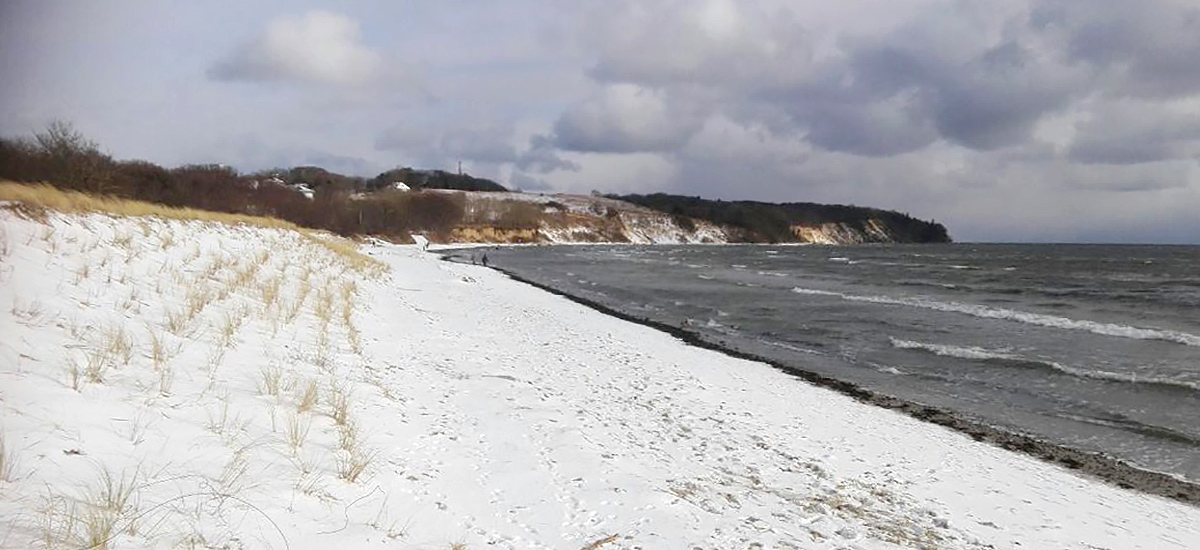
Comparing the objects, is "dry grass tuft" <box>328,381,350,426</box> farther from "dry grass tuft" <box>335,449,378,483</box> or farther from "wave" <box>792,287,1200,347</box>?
"wave" <box>792,287,1200,347</box>

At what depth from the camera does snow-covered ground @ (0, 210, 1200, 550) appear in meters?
4.54

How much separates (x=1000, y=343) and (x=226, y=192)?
70917 millimetres

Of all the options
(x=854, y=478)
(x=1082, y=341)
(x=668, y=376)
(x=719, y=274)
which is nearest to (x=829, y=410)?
(x=668, y=376)

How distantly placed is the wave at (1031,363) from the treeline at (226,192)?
813 inches

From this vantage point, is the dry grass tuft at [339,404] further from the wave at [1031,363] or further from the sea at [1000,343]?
the wave at [1031,363]

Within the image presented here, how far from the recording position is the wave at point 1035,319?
2195 cm

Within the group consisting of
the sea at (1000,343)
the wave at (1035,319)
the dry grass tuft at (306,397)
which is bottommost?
the sea at (1000,343)

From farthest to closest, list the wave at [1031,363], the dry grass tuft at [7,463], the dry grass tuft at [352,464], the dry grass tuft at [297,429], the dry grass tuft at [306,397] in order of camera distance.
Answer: the wave at [1031,363], the dry grass tuft at [306,397], the dry grass tuft at [297,429], the dry grass tuft at [352,464], the dry grass tuft at [7,463]

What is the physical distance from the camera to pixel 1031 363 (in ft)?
58.1

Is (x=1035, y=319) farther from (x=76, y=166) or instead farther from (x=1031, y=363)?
(x=76, y=166)

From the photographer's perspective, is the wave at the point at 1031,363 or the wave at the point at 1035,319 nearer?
the wave at the point at 1031,363

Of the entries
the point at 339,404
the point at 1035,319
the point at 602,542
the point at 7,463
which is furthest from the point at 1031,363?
the point at 7,463

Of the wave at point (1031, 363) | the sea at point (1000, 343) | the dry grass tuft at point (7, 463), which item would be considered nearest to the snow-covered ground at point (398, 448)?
the dry grass tuft at point (7, 463)

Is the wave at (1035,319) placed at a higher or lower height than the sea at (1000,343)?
higher
